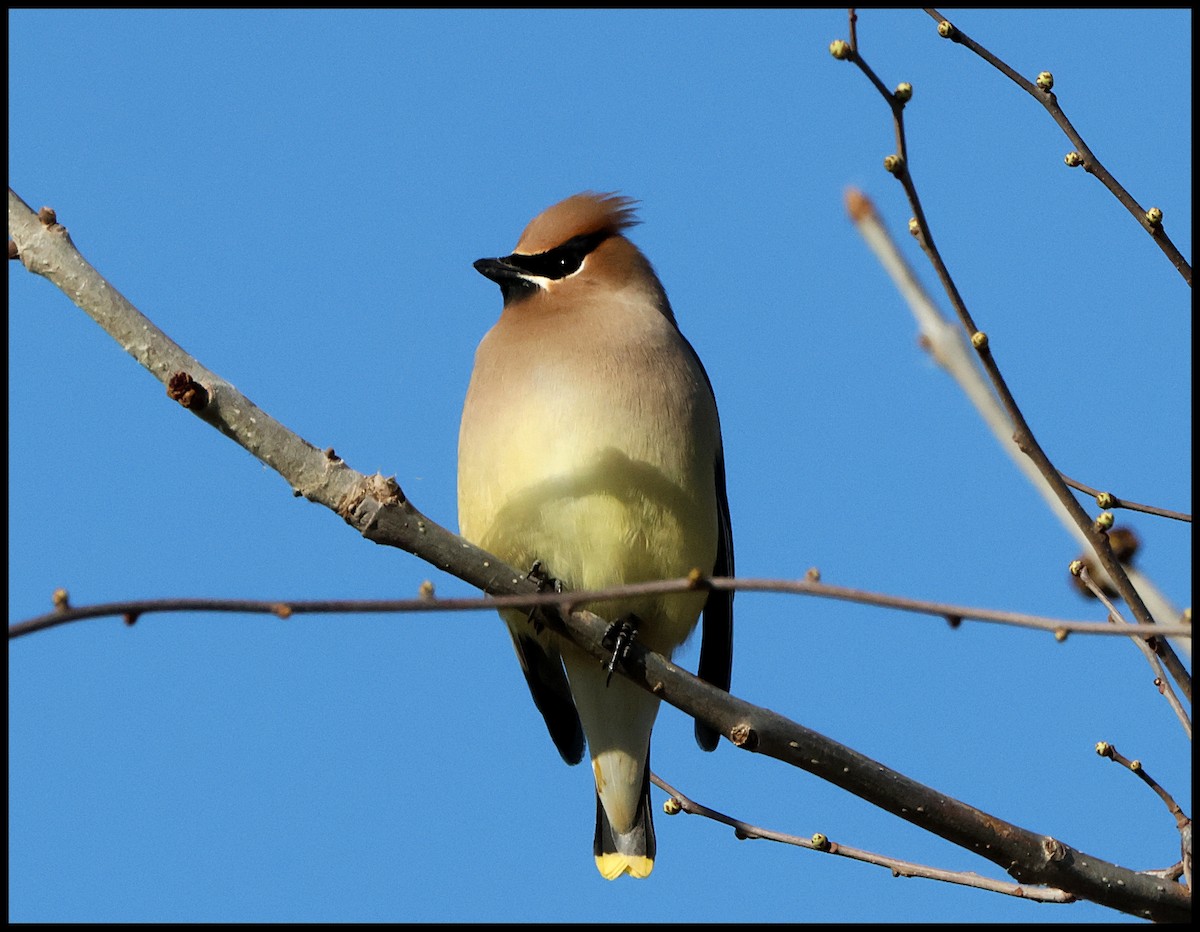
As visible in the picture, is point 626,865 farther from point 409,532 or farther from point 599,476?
point 409,532

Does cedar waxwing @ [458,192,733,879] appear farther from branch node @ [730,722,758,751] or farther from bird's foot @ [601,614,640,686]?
branch node @ [730,722,758,751]

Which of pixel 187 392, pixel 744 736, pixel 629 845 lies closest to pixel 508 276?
pixel 629 845

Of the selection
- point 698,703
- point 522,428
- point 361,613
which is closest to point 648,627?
point 522,428

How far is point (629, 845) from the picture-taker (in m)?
4.75

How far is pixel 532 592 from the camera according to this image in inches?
125

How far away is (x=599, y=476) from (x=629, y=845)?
4.62 feet

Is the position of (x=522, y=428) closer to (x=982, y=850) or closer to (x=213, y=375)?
(x=213, y=375)

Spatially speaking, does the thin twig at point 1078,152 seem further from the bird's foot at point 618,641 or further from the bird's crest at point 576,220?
the bird's crest at point 576,220

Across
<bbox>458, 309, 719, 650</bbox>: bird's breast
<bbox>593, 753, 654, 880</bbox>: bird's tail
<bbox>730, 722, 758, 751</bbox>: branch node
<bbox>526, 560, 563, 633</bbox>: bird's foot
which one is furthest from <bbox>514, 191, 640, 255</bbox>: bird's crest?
<bbox>730, 722, 758, 751</bbox>: branch node

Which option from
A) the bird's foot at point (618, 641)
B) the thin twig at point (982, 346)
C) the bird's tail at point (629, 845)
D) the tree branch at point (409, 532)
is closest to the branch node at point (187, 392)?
the tree branch at point (409, 532)

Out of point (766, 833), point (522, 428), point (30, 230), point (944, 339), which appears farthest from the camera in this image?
point (522, 428)

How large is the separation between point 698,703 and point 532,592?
1.51ft

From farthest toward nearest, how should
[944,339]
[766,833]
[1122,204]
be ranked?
[766,833]
[1122,204]
[944,339]

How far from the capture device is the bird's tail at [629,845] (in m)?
4.75
